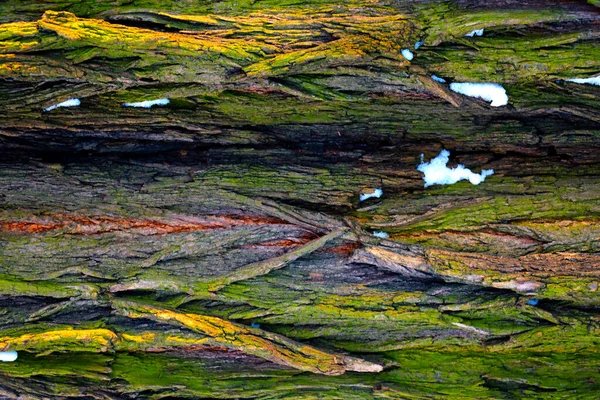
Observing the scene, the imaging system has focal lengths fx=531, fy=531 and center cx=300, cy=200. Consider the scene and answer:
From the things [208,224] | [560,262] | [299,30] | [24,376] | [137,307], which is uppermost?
[299,30]

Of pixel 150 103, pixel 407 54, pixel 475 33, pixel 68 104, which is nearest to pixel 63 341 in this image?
pixel 68 104

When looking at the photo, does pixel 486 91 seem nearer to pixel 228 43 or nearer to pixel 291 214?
pixel 291 214

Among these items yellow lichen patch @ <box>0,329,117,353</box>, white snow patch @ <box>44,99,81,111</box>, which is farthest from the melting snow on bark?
white snow patch @ <box>44,99,81,111</box>

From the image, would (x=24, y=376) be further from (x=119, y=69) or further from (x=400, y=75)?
(x=400, y=75)

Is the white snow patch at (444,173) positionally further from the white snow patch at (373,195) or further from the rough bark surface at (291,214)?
the white snow patch at (373,195)

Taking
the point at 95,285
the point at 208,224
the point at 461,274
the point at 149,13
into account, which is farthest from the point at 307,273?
the point at 149,13

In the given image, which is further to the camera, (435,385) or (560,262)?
(435,385)

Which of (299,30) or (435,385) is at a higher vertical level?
(299,30)

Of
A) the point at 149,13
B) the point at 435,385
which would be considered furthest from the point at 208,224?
the point at 435,385
